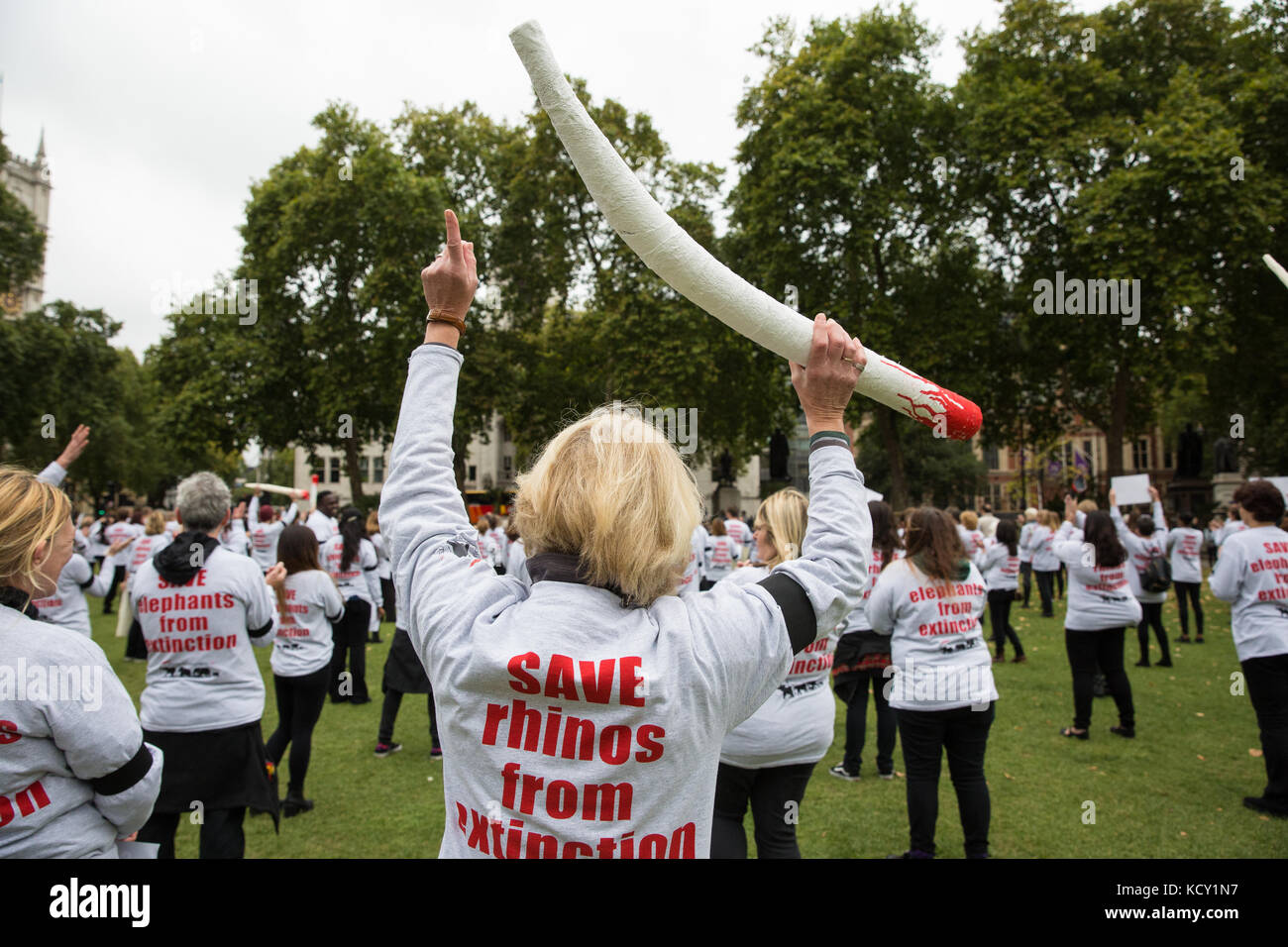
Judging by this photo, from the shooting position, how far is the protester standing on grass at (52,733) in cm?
207

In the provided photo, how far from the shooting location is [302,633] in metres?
5.85

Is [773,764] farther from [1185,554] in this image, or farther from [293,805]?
[1185,554]

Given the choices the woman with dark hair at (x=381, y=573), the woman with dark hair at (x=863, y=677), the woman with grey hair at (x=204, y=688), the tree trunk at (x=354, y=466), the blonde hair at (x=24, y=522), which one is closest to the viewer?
the blonde hair at (x=24, y=522)

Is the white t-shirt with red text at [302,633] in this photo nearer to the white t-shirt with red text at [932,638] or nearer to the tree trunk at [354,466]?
the white t-shirt with red text at [932,638]

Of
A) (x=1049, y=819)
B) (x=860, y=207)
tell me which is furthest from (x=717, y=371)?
(x=1049, y=819)

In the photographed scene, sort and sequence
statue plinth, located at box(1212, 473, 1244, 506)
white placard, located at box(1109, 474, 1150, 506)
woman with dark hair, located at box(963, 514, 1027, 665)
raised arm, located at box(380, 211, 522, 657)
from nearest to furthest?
1. raised arm, located at box(380, 211, 522, 657)
2. white placard, located at box(1109, 474, 1150, 506)
3. woman with dark hair, located at box(963, 514, 1027, 665)
4. statue plinth, located at box(1212, 473, 1244, 506)

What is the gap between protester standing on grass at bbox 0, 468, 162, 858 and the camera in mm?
2074

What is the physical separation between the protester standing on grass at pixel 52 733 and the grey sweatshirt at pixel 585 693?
1.16 meters

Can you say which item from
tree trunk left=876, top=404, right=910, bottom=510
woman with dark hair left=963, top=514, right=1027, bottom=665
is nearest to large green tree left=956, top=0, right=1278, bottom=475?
tree trunk left=876, top=404, right=910, bottom=510

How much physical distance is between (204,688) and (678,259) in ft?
11.8

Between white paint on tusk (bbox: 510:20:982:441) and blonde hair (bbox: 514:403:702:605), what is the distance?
0.31m

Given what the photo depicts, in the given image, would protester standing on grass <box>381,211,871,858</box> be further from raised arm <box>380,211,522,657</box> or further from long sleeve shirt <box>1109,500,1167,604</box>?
long sleeve shirt <box>1109,500,1167,604</box>

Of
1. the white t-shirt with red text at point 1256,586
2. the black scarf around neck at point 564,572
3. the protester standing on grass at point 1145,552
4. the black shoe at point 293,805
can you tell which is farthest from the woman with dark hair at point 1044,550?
the black scarf around neck at point 564,572

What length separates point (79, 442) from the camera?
5109 mm
